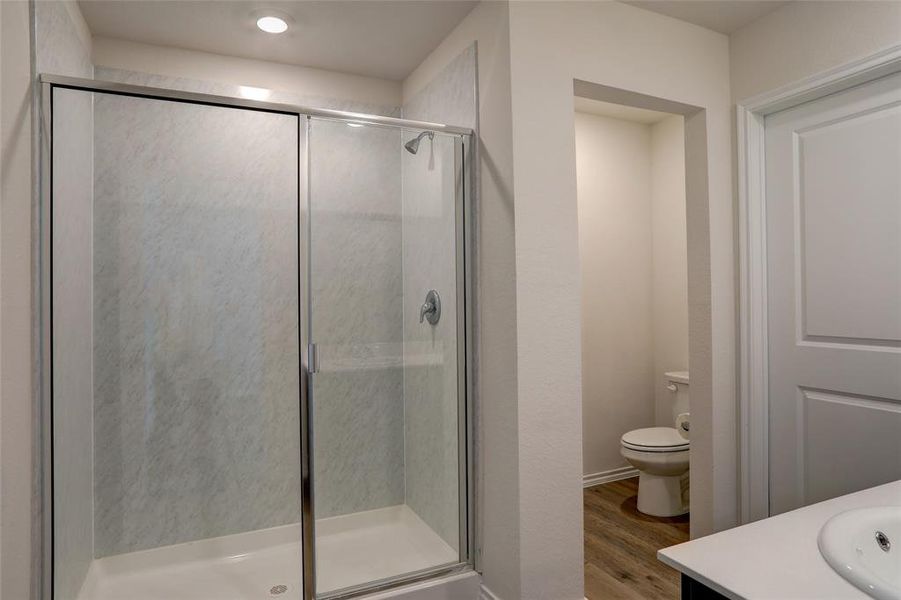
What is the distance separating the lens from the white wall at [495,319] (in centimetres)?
200

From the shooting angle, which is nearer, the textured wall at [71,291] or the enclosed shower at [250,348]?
the textured wall at [71,291]

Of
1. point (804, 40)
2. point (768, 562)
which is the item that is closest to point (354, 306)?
point (768, 562)

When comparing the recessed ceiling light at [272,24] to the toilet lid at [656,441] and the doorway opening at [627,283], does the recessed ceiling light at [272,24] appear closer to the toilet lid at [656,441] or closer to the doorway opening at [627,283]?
the doorway opening at [627,283]

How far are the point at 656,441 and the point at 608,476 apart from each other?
2.48 feet

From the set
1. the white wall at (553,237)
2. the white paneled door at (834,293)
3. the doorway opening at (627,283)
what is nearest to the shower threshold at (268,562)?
the white wall at (553,237)

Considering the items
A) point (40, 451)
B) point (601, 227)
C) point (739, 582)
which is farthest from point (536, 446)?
point (601, 227)

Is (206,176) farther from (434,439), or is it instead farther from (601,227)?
(601,227)

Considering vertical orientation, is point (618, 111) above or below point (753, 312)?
above

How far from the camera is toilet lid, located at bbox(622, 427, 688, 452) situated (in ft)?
9.59

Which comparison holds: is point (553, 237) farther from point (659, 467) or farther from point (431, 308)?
point (659, 467)

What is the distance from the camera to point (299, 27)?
2363 millimetres

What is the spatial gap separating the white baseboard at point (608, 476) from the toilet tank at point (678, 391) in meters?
0.58

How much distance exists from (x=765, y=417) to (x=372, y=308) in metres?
1.79

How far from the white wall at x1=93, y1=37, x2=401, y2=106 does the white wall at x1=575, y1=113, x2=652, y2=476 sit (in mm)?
1425
